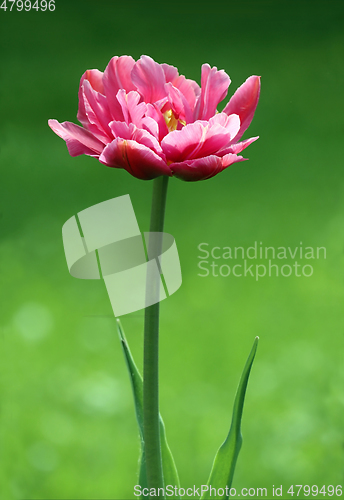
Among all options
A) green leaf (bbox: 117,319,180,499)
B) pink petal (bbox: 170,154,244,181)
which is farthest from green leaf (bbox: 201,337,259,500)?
pink petal (bbox: 170,154,244,181)

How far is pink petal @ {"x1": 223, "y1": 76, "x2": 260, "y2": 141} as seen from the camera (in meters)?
0.41

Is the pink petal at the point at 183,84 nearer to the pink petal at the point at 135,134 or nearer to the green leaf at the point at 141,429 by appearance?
the pink petal at the point at 135,134

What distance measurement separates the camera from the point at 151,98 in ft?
1.31

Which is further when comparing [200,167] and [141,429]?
[141,429]

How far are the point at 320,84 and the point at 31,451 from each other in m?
0.50

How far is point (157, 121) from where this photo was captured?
387 millimetres

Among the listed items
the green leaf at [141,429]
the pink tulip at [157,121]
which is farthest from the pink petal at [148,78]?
the green leaf at [141,429]

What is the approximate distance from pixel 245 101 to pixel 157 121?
73 mm

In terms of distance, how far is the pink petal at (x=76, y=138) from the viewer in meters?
0.40

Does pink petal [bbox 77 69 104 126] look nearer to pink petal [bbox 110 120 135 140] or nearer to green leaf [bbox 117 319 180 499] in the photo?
pink petal [bbox 110 120 135 140]

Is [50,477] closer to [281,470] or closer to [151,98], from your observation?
[281,470]

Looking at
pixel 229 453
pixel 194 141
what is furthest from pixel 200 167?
pixel 229 453

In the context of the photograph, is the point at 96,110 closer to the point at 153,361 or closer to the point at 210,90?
the point at 210,90

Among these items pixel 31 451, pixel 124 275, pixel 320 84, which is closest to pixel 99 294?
pixel 124 275
